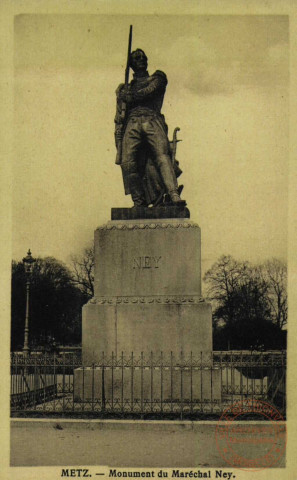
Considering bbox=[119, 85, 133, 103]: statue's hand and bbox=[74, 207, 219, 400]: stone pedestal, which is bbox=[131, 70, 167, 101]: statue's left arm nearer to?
bbox=[119, 85, 133, 103]: statue's hand

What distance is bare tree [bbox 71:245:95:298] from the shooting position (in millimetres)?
51634

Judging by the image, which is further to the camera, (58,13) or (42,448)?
(58,13)

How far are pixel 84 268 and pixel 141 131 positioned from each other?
39.6 metres

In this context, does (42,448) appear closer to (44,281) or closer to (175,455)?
(175,455)

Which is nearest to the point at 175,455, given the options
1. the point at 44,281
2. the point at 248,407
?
the point at 248,407

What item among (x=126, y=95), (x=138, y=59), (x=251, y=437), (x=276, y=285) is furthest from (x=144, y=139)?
(x=276, y=285)

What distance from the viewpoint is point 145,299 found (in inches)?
513

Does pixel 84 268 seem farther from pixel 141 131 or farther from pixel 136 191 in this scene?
pixel 141 131

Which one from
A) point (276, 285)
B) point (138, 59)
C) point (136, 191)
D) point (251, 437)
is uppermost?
point (138, 59)

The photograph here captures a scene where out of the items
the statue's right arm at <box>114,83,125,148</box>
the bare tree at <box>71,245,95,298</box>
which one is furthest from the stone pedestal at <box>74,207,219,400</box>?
the bare tree at <box>71,245,95,298</box>

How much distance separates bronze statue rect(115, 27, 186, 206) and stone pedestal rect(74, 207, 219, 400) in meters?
0.86

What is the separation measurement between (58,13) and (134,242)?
4.75m

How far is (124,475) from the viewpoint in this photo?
31.3ft

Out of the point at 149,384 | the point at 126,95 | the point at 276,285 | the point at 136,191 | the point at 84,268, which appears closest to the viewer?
the point at 149,384
